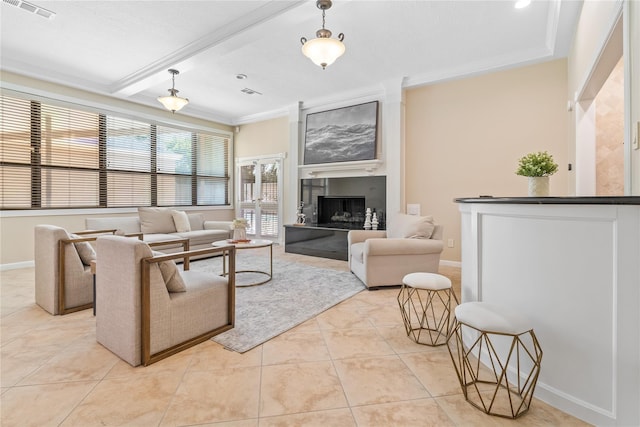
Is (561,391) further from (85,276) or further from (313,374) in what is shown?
(85,276)

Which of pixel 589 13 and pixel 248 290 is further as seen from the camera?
pixel 248 290

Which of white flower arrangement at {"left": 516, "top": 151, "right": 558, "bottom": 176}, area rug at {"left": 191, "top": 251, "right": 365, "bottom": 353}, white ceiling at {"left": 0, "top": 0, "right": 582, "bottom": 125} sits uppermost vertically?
white ceiling at {"left": 0, "top": 0, "right": 582, "bottom": 125}

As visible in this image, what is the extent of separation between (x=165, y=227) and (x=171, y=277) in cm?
352

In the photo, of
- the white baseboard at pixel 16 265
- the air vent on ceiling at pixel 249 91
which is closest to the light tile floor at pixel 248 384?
the white baseboard at pixel 16 265

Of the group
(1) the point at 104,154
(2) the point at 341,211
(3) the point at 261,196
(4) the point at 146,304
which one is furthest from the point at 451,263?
(1) the point at 104,154

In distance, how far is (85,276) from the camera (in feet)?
8.87

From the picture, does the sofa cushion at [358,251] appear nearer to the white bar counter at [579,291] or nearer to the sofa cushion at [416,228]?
the sofa cushion at [416,228]

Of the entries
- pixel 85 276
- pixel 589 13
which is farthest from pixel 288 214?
pixel 589 13

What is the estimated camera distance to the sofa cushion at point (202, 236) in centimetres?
487

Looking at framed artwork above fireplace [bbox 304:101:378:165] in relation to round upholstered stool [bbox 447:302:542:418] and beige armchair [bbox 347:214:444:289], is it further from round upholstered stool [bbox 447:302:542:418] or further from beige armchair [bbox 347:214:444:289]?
round upholstered stool [bbox 447:302:542:418]

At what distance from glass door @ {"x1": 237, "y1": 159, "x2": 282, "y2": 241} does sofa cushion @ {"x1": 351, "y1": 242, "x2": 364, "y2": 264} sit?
3.05m

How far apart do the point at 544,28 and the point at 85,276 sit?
5445mm

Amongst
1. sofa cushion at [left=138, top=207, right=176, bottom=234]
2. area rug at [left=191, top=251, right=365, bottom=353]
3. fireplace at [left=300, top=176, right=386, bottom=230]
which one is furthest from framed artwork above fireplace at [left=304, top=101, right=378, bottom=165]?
sofa cushion at [left=138, top=207, right=176, bottom=234]

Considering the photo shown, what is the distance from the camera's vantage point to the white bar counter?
1217 millimetres
